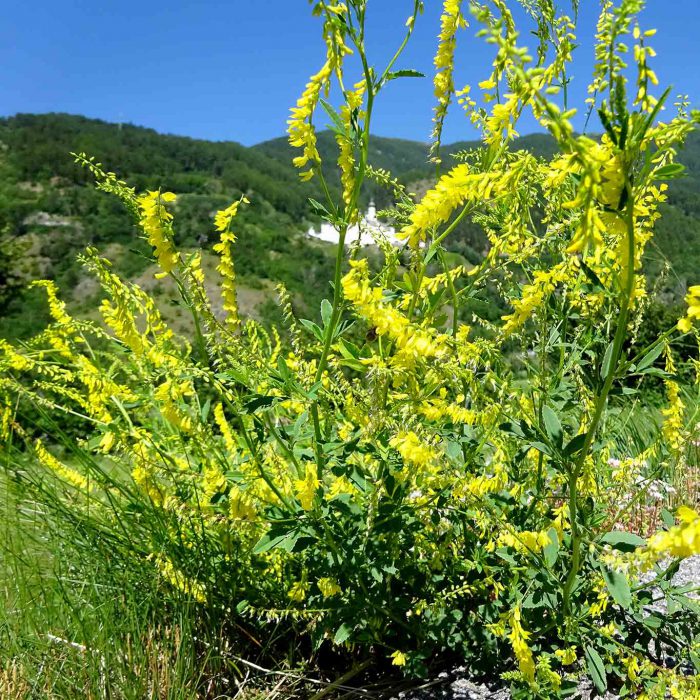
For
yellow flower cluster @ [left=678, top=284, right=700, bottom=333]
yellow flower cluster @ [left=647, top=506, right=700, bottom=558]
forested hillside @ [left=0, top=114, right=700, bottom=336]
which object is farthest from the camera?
forested hillside @ [left=0, top=114, right=700, bottom=336]

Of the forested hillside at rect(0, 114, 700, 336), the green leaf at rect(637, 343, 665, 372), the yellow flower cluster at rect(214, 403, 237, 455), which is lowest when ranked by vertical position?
the yellow flower cluster at rect(214, 403, 237, 455)

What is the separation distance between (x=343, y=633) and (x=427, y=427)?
85 centimetres

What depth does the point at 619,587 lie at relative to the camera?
160cm

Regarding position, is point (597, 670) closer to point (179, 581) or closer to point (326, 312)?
point (326, 312)

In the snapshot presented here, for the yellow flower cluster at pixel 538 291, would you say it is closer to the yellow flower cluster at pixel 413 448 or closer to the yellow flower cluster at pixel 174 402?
the yellow flower cluster at pixel 413 448

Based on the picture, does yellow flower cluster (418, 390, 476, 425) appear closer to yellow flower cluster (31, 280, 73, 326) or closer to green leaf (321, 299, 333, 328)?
green leaf (321, 299, 333, 328)

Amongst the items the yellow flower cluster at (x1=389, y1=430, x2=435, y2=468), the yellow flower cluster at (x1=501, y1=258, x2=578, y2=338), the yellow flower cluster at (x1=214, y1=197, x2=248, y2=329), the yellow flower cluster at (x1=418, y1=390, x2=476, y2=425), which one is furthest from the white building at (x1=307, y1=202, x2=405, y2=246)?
the yellow flower cluster at (x1=389, y1=430, x2=435, y2=468)

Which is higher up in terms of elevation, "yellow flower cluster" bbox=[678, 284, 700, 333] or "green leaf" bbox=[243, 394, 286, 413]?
"yellow flower cluster" bbox=[678, 284, 700, 333]

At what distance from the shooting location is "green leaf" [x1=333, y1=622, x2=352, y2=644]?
6.99 feet

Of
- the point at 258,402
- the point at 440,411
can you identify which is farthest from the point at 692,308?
the point at 258,402

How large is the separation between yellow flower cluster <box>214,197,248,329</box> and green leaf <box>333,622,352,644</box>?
3.73ft

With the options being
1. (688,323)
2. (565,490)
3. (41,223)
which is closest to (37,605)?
(565,490)

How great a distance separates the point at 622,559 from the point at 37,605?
2452 mm

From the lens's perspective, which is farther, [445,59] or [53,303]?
[53,303]
